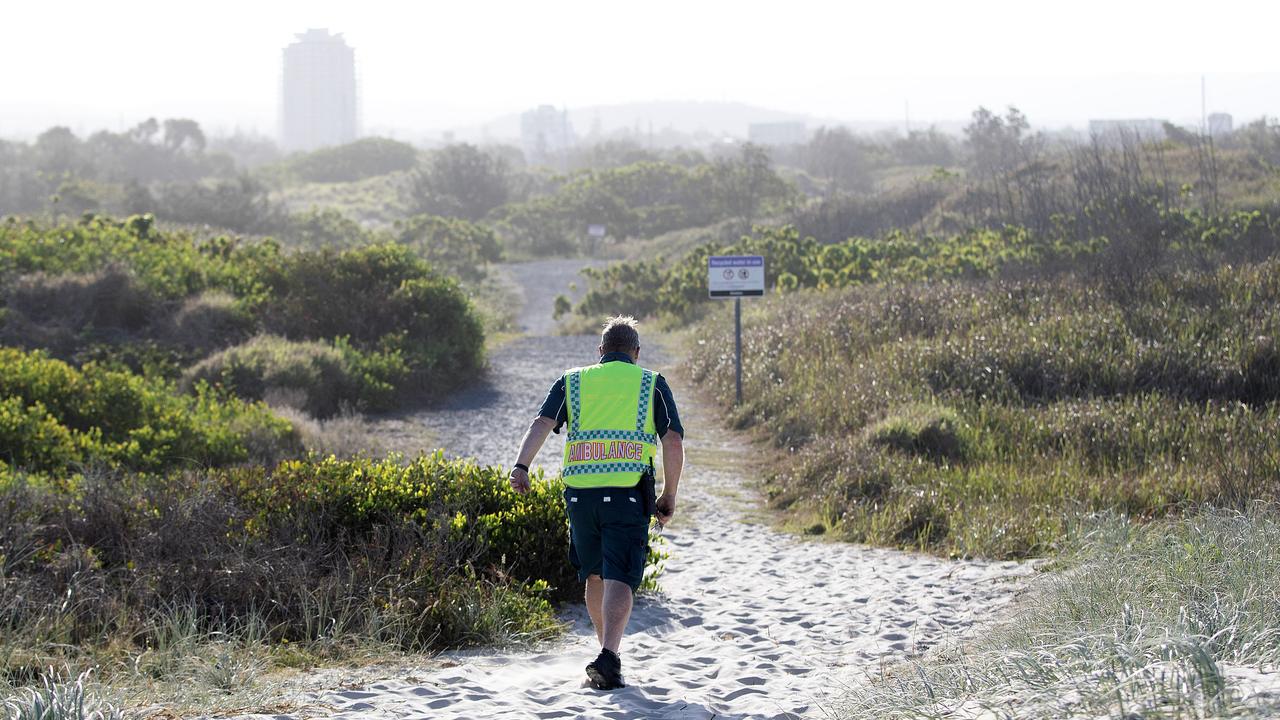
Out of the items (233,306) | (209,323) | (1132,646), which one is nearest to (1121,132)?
(233,306)

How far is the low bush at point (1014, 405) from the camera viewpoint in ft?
31.5

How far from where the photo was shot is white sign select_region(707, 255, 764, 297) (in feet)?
49.3

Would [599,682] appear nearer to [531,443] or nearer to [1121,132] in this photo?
[531,443]

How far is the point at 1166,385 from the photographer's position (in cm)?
1280

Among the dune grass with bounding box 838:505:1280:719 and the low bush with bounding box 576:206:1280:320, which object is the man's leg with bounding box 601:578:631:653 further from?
the low bush with bounding box 576:206:1280:320

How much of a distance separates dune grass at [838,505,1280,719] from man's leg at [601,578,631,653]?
104 cm

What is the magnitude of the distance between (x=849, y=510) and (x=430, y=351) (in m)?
8.99

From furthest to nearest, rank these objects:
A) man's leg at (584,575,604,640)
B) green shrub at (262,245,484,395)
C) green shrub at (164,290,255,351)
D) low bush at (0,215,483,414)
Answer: green shrub at (262,245,484,395) → green shrub at (164,290,255,351) → low bush at (0,215,483,414) → man's leg at (584,575,604,640)

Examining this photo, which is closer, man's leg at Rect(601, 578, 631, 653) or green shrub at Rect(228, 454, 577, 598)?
man's leg at Rect(601, 578, 631, 653)

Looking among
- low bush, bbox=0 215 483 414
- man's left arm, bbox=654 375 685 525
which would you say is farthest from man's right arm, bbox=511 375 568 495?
low bush, bbox=0 215 483 414

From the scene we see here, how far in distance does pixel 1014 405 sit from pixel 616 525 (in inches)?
329

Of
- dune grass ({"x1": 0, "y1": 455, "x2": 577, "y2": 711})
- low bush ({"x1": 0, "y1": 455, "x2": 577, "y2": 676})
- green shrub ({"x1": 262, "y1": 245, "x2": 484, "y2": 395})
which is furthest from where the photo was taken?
green shrub ({"x1": 262, "y1": 245, "x2": 484, "y2": 395})

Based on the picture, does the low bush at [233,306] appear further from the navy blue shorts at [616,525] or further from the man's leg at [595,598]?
the navy blue shorts at [616,525]

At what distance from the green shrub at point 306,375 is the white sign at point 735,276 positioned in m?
4.51
